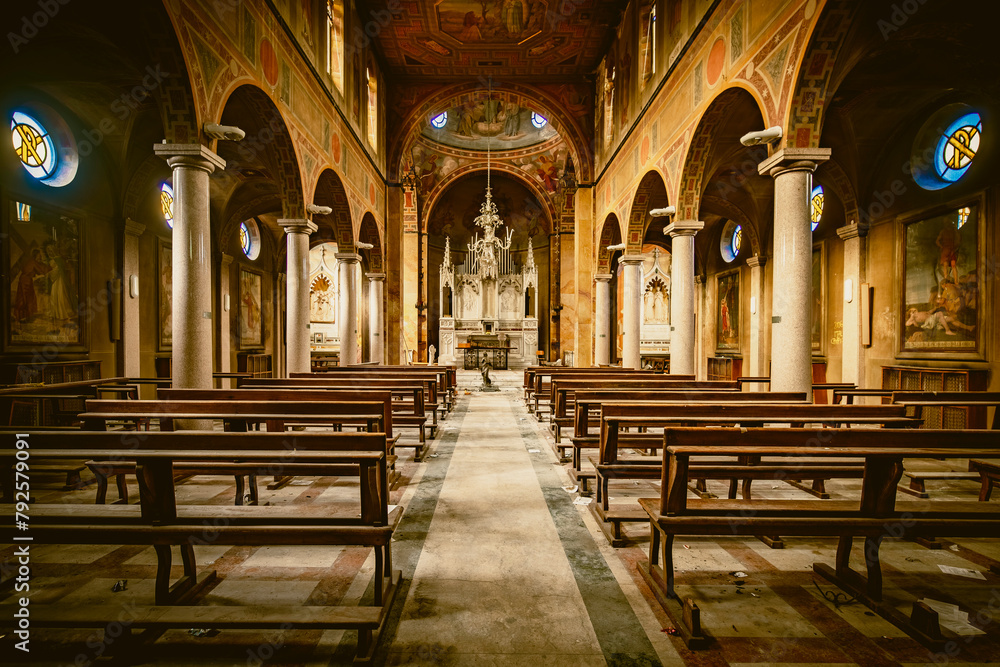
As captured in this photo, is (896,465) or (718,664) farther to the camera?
(896,465)

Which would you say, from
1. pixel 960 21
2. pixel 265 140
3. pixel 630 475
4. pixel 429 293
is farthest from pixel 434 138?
pixel 630 475

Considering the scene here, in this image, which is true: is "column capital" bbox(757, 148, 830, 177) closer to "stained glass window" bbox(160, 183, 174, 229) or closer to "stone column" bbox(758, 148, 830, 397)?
"stone column" bbox(758, 148, 830, 397)

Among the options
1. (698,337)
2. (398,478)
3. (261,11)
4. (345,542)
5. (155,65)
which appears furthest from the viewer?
(698,337)

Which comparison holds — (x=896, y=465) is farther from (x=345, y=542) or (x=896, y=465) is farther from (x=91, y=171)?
(x=91, y=171)

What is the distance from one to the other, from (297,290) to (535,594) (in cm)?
891

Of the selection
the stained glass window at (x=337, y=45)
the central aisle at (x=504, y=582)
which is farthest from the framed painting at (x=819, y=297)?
Answer: the stained glass window at (x=337, y=45)

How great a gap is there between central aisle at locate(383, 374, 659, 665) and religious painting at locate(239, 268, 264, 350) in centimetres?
1355

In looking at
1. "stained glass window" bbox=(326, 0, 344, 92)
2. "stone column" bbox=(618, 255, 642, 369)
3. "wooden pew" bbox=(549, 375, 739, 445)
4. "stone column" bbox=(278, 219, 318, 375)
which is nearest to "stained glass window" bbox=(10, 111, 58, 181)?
"stone column" bbox=(278, 219, 318, 375)

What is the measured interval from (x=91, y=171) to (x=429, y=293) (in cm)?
1769

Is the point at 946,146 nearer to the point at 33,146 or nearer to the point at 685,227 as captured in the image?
the point at 685,227

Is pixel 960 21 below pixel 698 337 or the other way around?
the other way around

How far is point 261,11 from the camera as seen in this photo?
8.02 m

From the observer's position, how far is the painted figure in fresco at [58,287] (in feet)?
28.6

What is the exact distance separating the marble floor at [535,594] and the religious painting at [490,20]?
14390mm
